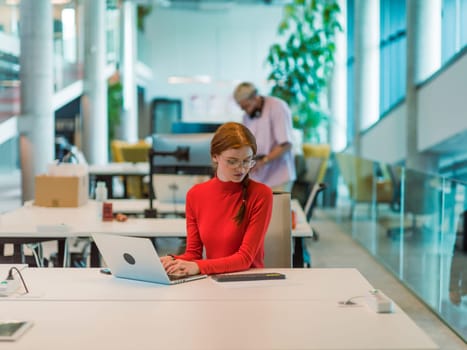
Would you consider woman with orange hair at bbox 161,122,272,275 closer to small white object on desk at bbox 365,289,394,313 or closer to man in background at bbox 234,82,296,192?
small white object on desk at bbox 365,289,394,313

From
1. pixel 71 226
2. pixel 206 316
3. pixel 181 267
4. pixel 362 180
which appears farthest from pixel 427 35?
pixel 206 316

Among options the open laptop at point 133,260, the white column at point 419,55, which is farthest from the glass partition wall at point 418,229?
the open laptop at point 133,260

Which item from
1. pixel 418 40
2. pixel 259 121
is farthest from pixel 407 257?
pixel 418 40

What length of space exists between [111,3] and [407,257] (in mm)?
10655

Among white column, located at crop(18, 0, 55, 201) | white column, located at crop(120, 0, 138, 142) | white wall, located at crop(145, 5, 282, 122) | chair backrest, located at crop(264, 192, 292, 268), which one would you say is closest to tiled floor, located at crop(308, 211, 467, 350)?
chair backrest, located at crop(264, 192, 292, 268)

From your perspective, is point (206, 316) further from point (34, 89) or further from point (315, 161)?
point (315, 161)

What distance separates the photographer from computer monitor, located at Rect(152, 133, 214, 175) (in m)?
6.24

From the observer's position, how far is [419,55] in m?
9.78

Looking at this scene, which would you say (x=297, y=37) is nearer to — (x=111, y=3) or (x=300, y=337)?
(x=111, y=3)

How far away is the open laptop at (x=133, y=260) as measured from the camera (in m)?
3.21

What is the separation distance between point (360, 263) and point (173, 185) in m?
2.88

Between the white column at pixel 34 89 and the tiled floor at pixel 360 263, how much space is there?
0.44 m

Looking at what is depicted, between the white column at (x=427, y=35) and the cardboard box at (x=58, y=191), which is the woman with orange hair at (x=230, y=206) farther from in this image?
the white column at (x=427, y=35)

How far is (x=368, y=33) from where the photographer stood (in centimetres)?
1349
